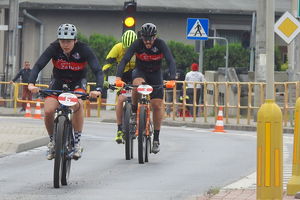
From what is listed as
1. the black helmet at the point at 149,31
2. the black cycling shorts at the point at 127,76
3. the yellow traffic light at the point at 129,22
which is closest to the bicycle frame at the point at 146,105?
the black helmet at the point at 149,31

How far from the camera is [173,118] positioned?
3058 cm

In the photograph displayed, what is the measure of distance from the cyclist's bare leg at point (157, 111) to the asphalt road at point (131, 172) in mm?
546

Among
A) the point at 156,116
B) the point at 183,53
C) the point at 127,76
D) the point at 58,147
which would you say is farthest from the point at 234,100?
the point at 58,147

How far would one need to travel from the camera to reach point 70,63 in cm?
1330

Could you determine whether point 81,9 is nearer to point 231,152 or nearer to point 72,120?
point 231,152

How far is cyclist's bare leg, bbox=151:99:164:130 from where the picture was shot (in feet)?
53.6

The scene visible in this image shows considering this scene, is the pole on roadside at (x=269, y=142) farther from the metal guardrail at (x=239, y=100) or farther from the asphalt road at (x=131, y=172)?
the metal guardrail at (x=239, y=100)

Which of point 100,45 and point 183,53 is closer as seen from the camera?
point 100,45

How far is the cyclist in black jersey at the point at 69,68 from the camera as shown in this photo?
13.0m

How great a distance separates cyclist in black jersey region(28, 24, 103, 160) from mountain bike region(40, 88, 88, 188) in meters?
0.15

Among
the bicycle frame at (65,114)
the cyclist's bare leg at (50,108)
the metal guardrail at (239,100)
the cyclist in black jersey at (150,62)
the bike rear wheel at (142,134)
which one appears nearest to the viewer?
the bicycle frame at (65,114)

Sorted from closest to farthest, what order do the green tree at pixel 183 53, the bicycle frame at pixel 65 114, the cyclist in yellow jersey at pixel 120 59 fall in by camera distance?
the bicycle frame at pixel 65 114, the cyclist in yellow jersey at pixel 120 59, the green tree at pixel 183 53

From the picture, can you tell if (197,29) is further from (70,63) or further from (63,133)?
(63,133)

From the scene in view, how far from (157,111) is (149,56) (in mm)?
864
